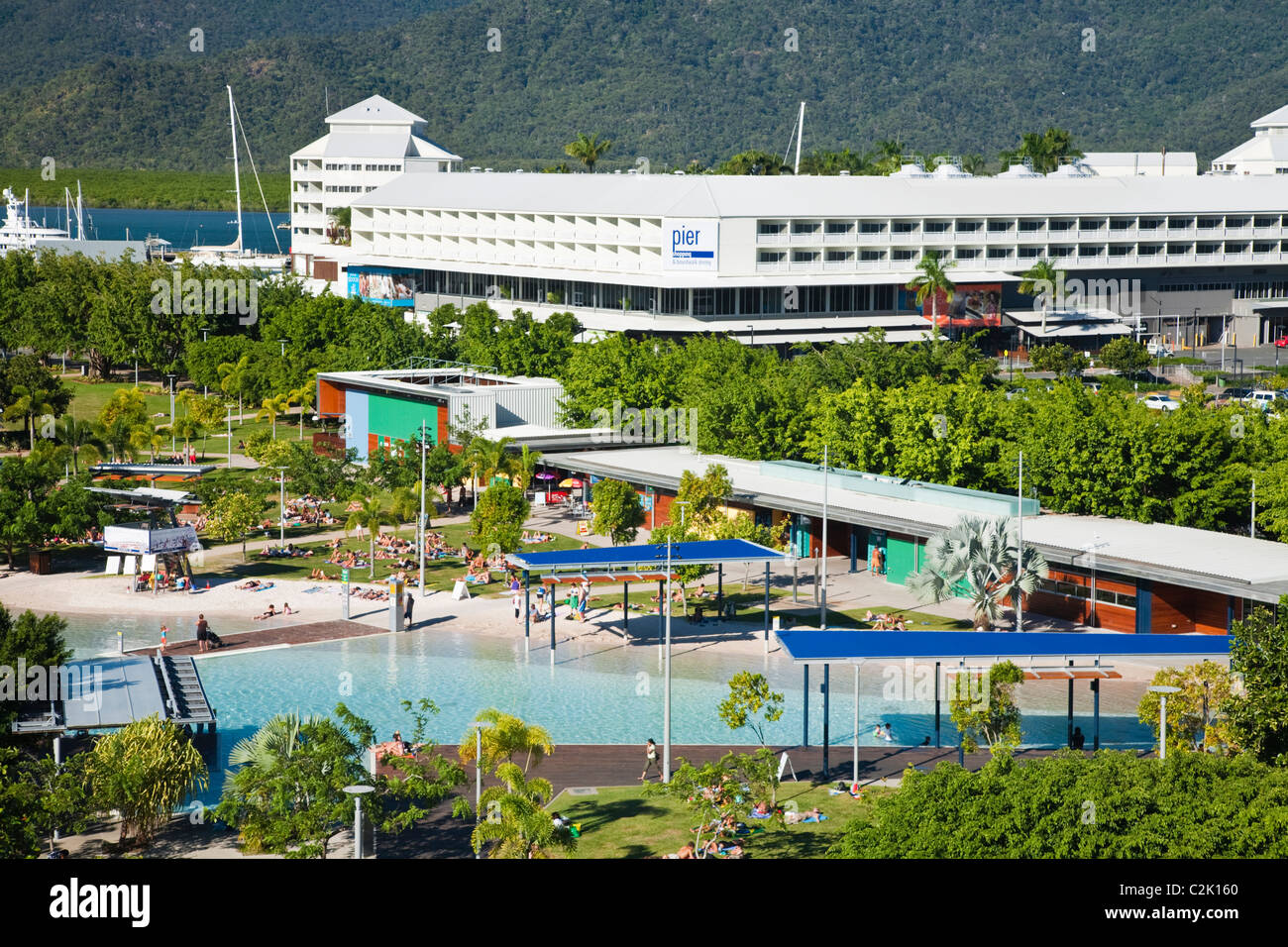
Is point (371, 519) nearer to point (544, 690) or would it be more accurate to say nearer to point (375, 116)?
point (544, 690)

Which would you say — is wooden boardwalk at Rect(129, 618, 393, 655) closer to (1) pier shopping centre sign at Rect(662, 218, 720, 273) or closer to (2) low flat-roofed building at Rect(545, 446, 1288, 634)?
(2) low flat-roofed building at Rect(545, 446, 1288, 634)

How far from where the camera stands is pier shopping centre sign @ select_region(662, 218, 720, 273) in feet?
318

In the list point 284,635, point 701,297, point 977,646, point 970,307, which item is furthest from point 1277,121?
point 284,635

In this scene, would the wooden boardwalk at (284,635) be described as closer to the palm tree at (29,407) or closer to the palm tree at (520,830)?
the palm tree at (520,830)

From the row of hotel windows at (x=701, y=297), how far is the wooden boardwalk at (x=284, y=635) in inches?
2148

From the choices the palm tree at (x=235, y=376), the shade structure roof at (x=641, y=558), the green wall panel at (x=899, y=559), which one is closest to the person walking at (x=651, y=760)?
the shade structure roof at (x=641, y=558)

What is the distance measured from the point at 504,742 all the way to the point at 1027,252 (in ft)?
287

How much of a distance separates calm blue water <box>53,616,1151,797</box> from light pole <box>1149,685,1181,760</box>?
3133 mm

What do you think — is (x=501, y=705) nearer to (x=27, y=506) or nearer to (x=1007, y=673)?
(x=1007, y=673)

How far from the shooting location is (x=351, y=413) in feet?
247

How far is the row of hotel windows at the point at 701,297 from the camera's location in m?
97.9

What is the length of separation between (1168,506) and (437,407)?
3285cm

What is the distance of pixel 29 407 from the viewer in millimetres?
73812
